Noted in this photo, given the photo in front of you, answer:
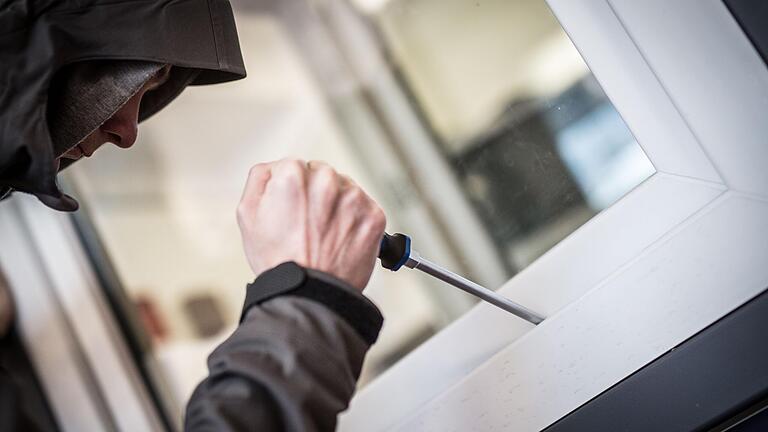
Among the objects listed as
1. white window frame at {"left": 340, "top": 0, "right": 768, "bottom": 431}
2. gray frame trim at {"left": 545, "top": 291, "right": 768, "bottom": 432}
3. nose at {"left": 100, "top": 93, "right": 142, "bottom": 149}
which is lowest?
gray frame trim at {"left": 545, "top": 291, "right": 768, "bottom": 432}

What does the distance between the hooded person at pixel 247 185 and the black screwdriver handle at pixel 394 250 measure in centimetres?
6

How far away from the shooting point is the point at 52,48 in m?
0.63

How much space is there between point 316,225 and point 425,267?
16 centimetres

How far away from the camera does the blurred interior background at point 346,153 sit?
50.0 inches

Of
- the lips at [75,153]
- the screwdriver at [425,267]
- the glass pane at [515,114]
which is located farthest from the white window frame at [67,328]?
the screwdriver at [425,267]

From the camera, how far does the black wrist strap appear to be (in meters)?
0.57

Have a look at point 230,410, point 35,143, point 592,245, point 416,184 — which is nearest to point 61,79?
point 35,143

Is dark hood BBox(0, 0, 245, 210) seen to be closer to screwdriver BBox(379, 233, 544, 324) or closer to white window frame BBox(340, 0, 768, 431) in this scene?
screwdriver BBox(379, 233, 544, 324)

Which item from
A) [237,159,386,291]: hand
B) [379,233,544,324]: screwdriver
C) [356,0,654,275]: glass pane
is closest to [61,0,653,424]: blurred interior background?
[356,0,654,275]: glass pane

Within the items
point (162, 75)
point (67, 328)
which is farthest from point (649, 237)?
point (67, 328)

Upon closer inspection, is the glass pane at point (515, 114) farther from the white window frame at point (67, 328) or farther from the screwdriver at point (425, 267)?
the white window frame at point (67, 328)

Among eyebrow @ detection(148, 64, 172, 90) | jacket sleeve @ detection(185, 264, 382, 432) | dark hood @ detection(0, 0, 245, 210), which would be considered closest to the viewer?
jacket sleeve @ detection(185, 264, 382, 432)

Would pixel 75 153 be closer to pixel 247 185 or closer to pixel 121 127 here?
pixel 121 127

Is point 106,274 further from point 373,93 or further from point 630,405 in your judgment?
point 630,405
